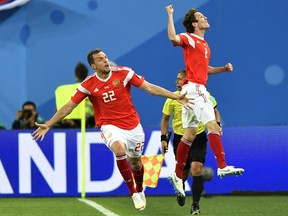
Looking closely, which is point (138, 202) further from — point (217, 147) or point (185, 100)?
point (185, 100)

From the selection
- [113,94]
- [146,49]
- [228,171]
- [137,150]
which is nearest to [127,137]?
[137,150]

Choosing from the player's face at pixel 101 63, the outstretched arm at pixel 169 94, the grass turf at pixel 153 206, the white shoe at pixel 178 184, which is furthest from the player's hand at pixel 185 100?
the grass turf at pixel 153 206

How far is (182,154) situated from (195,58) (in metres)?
1.37

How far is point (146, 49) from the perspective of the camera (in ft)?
58.2

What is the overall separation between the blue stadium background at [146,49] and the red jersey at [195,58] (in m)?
6.85

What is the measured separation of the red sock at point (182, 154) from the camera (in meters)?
11.1

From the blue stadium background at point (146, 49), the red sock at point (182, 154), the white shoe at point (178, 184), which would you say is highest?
the blue stadium background at point (146, 49)

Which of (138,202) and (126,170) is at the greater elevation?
(126,170)

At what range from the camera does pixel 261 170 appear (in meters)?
14.5

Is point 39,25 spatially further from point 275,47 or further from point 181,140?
point 181,140

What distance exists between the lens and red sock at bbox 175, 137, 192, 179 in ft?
36.5

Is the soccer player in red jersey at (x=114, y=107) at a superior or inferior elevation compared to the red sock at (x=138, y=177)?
superior

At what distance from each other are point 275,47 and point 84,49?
3.93 metres

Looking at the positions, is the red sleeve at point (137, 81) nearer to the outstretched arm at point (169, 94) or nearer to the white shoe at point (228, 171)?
the outstretched arm at point (169, 94)
